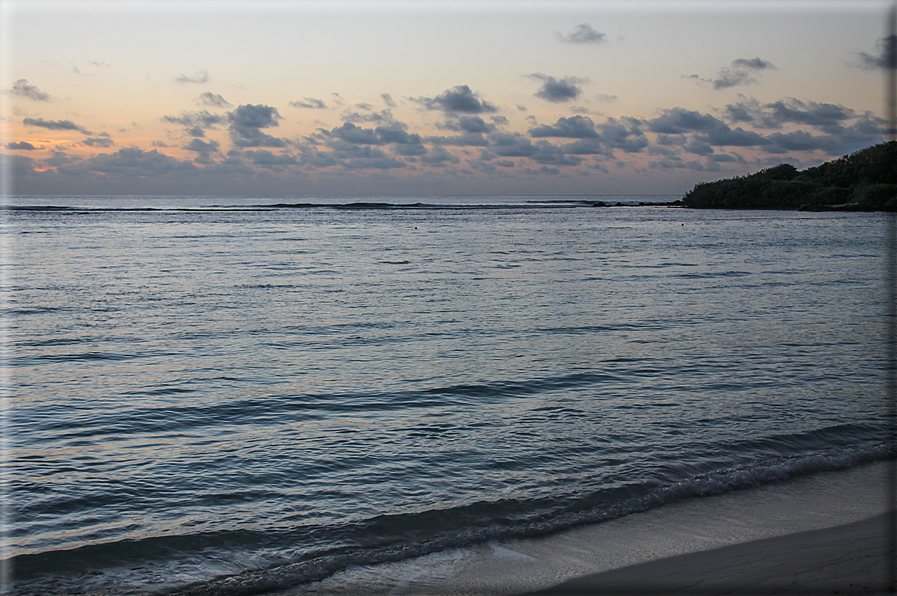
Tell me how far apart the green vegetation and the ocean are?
8473 centimetres

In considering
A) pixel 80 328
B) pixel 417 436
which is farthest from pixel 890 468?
pixel 80 328

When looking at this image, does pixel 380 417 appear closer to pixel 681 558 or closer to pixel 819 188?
pixel 681 558

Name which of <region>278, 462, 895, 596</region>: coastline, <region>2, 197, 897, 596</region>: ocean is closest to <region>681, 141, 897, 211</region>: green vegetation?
<region>2, 197, 897, 596</region>: ocean

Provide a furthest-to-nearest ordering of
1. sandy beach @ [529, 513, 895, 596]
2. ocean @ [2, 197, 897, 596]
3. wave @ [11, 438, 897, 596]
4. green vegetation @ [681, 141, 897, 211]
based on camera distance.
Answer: green vegetation @ [681, 141, 897, 211] → ocean @ [2, 197, 897, 596] → wave @ [11, 438, 897, 596] → sandy beach @ [529, 513, 895, 596]

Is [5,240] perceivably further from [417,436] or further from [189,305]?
[417,436]

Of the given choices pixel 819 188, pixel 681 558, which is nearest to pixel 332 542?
pixel 681 558

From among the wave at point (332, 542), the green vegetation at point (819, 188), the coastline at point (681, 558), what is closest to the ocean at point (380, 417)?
the wave at point (332, 542)

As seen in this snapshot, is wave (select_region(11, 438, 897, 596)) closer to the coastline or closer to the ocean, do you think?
the ocean

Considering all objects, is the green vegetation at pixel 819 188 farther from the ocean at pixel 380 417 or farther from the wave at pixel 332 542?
the wave at pixel 332 542

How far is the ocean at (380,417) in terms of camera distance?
18.1 ft

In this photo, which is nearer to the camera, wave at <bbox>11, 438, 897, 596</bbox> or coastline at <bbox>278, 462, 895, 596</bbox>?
coastline at <bbox>278, 462, 895, 596</bbox>

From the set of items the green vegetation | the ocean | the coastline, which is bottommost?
the coastline

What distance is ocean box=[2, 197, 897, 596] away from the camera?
18.1 feet

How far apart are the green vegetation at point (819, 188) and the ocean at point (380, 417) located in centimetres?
8473
